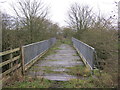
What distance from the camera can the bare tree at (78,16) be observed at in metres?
27.9

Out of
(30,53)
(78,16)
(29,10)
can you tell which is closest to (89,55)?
(30,53)

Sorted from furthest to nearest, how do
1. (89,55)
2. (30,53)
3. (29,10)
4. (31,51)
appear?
(29,10), (31,51), (30,53), (89,55)

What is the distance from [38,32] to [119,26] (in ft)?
40.8

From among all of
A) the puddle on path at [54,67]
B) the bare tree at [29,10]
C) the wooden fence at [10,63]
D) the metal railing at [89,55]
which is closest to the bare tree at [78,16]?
the bare tree at [29,10]

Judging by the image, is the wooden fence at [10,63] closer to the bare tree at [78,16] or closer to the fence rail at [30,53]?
the fence rail at [30,53]

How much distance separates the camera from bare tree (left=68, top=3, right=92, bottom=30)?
27875mm

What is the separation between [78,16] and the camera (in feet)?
99.6

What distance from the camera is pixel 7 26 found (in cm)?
812

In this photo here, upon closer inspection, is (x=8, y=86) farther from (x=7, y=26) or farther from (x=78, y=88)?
(x=7, y=26)

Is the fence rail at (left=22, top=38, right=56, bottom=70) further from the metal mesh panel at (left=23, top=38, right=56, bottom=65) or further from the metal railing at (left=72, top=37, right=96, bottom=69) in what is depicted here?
the metal railing at (left=72, top=37, right=96, bottom=69)

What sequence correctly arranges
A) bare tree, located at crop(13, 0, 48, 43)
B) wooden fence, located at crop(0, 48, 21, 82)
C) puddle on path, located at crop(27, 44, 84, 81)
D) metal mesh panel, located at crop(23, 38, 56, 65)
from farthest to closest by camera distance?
bare tree, located at crop(13, 0, 48, 43) < metal mesh panel, located at crop(23, 38, 56, 65) < puddle on path, located at crop(27, 44, 84, 81) < wooden fence, located at crop(0, 48, 21, 82)

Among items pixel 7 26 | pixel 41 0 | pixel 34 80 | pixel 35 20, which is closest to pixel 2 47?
pixel 7 26

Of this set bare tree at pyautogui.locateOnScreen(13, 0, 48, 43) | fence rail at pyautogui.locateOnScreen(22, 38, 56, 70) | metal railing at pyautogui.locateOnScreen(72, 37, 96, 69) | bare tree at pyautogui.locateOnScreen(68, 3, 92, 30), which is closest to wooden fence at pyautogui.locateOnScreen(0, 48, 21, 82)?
fence rail at pyautogui.locateOnScreen(22, 38, 56, 70)

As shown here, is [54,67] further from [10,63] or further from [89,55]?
[10,63]
